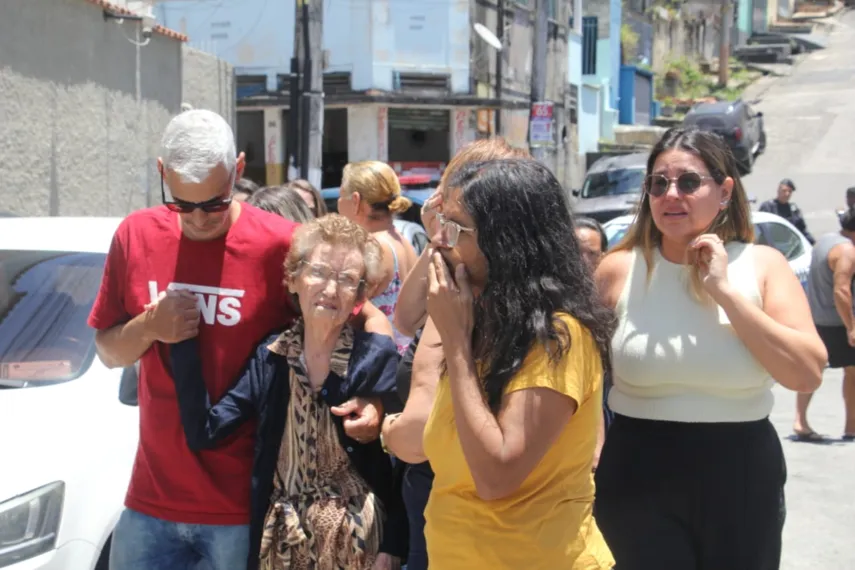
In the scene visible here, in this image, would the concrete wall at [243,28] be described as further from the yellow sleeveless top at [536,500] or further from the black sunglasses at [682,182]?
the yellow sleeveless top at [536,500]

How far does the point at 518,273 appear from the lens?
2287mm

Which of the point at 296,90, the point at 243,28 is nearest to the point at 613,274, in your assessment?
the point at 296,90

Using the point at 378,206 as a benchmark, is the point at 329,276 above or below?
below

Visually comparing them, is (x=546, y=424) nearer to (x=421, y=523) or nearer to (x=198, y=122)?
(x=421, y=523)

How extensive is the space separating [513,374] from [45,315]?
2.65 metres

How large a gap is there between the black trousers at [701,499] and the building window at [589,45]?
Result: 31.1 meters

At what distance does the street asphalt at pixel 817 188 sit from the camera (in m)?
5.86

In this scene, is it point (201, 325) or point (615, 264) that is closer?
point (201, 325)

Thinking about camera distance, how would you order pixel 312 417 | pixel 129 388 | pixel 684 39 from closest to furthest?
pixel 312 417, pixel 129 388, pixel 684 39

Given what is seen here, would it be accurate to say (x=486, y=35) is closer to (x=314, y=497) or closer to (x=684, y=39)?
(x=684, y=39)

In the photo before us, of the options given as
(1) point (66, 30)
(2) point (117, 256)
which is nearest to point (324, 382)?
(2) point (117, 256)

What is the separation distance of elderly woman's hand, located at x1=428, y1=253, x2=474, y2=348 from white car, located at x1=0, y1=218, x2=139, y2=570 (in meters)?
1.67

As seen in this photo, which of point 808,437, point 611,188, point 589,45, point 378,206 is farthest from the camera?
point 589,45

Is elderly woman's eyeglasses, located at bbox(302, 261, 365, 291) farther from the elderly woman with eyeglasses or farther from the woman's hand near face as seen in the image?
the woman's hand near face
